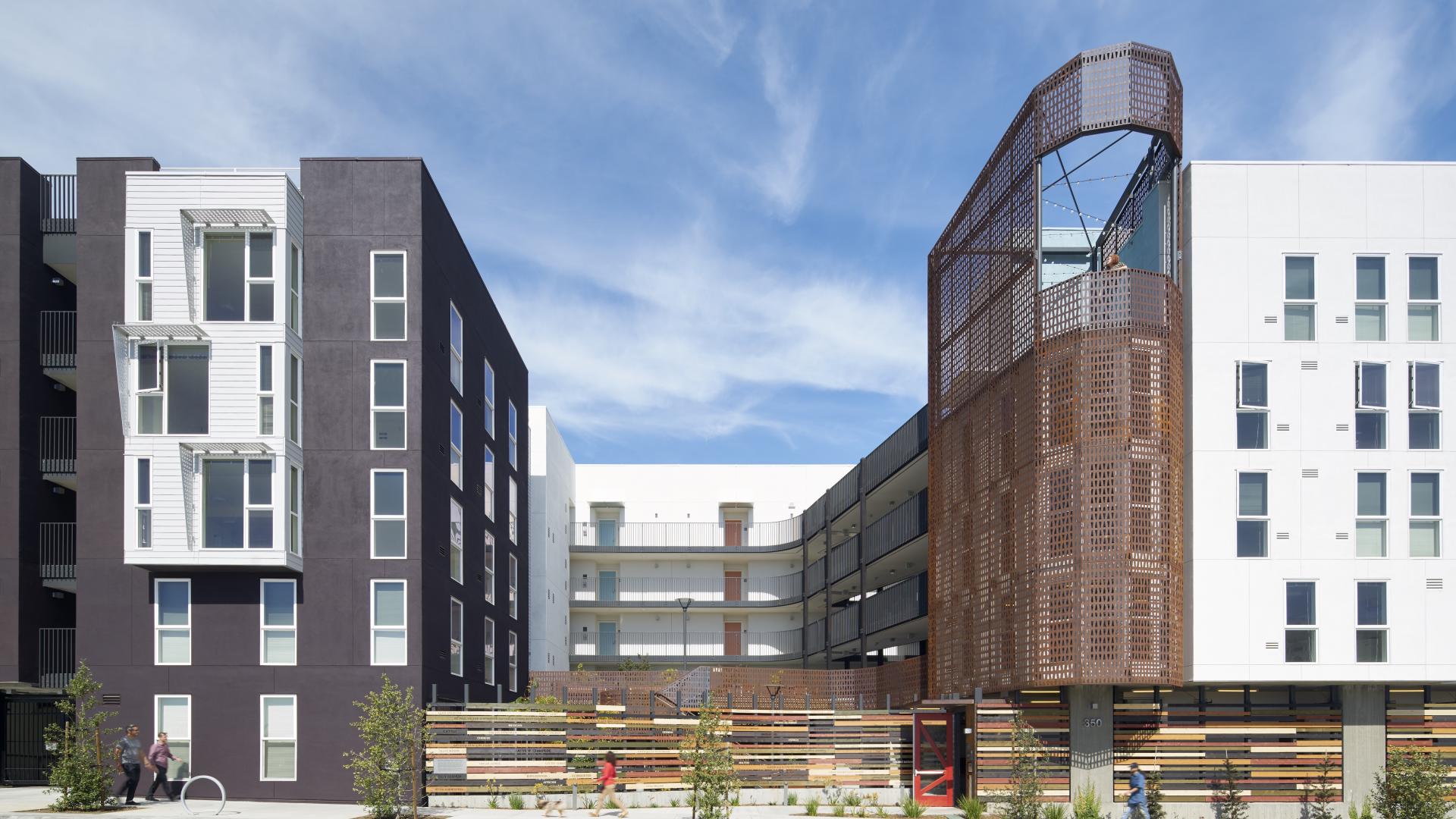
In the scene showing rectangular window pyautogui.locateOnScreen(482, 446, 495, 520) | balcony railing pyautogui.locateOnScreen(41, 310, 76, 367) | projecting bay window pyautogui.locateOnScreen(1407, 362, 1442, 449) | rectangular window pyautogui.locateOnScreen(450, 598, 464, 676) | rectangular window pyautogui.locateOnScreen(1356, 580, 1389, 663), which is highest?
balcony railing pyautogui.locateOnScreen(41, 310, 76, 367)

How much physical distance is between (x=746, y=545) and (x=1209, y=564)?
34847mm

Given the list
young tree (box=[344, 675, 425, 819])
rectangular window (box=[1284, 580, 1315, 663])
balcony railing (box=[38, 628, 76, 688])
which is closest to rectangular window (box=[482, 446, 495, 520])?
balcony railing (box=[38, 628, 76, 688])

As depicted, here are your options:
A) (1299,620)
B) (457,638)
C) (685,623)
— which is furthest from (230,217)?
(685,623)

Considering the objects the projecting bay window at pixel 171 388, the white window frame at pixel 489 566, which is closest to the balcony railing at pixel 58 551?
the projecting bay window at pixel 171 388

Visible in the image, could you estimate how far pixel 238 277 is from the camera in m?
27.2

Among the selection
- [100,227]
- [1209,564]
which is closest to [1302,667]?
[1209,564]

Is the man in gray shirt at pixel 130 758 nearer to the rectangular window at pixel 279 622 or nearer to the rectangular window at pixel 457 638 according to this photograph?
the rectangular window at pixel 279 622

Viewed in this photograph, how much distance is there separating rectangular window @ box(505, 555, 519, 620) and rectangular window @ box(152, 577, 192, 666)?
45.7 feet

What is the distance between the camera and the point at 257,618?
27.1 m

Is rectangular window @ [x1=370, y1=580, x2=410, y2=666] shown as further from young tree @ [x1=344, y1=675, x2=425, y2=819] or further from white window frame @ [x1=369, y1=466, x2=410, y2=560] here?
young tree @ [x1=344, y1=675, x2=425, y2=819]

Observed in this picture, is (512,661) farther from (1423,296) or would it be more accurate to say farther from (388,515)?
(1423,296)

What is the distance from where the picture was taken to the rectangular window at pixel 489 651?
36219 millimetres

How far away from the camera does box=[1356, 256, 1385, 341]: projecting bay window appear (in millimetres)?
25125

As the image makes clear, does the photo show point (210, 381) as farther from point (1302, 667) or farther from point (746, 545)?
point (746, 545)
